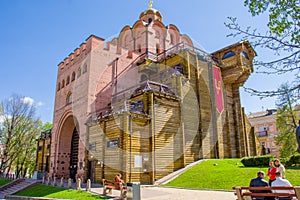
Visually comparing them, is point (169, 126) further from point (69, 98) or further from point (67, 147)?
point (67, 147)

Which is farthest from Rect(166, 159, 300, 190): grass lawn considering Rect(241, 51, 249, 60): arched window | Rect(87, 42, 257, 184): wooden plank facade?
Rect(241, 51, 249, 60): arched window

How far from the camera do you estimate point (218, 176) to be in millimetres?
13938

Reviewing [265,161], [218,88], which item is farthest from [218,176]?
[218,88]

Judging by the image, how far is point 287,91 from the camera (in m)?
5.25

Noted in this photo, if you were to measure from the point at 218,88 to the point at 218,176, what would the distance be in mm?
11552

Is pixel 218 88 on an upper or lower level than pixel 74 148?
upper

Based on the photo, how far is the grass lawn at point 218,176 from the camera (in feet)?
39.9

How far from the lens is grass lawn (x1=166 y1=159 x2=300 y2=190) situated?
12150mm

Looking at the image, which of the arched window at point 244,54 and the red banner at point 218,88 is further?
the arched window at point 244,54

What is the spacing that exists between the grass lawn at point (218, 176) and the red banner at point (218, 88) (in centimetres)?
705

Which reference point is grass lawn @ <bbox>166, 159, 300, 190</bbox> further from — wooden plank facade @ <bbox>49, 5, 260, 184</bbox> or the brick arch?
the brick arch

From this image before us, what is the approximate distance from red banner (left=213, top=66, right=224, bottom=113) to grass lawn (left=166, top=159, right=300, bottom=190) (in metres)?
7.05

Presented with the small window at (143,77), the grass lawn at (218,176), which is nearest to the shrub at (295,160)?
the grass lawn at (218,176)

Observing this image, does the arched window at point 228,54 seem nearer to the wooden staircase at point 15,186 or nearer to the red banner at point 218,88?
the red banner at point 218,88
